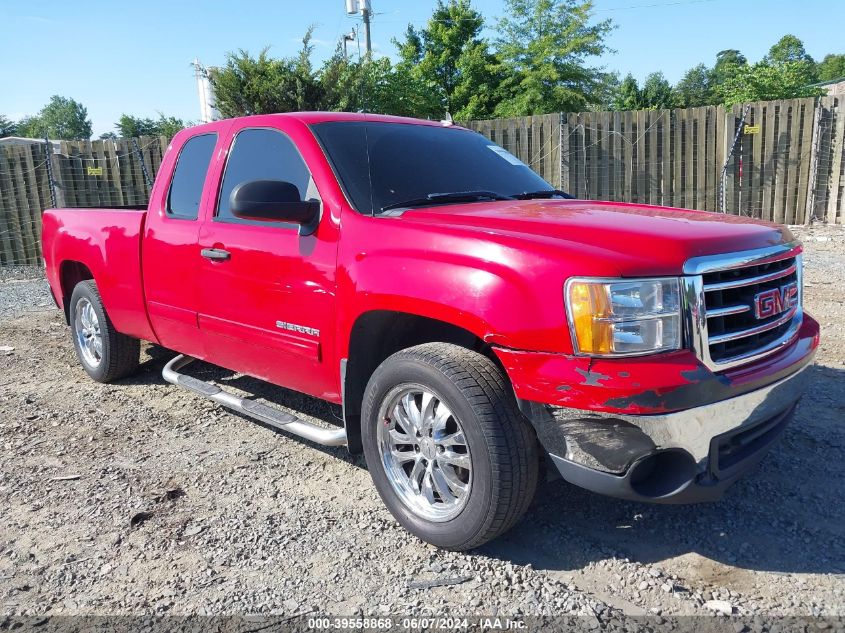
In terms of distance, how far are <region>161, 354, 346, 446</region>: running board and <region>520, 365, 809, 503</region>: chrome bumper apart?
120 cm

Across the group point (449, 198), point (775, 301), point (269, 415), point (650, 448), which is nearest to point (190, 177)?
point (269, 415)

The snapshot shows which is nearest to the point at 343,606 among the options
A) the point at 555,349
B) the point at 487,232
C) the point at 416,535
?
the point at 416,535

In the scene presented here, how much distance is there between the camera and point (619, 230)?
264 centimetres

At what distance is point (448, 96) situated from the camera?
32906mm

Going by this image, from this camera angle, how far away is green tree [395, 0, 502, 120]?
32.0 meters

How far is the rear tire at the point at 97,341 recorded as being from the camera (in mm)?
5230

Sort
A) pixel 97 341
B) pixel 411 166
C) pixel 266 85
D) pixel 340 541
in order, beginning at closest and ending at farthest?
pixel 340 541 < pixel 411 166 < pixel 97 341 < pixel 266 85

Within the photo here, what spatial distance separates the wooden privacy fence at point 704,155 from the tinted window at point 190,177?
348 inches

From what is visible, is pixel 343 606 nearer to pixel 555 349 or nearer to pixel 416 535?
pixel 416 535

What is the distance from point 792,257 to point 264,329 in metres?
2.63

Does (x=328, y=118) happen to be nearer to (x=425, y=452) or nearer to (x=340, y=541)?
(x=425, y=452)

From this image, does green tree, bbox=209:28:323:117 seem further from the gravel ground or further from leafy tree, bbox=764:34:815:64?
leafy tree, bbox=764:34:815:64

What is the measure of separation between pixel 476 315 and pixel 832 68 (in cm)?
11374

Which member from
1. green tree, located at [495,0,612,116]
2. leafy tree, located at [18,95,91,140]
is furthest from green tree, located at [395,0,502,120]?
leafy tree, located at [18,95,91,140]
